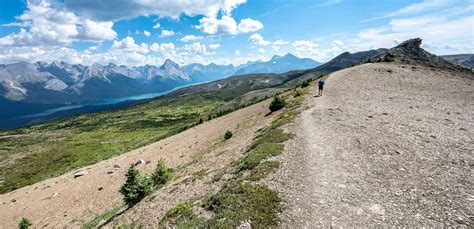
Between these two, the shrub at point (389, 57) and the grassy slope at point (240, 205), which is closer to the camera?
the grassy slope at point (240, 205)

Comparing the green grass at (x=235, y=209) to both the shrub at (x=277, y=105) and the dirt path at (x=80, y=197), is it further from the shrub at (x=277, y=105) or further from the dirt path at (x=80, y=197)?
the shrub at (x=277, y=105)

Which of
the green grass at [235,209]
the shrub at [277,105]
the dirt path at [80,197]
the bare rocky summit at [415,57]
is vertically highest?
the bare rocky summit at [415,57]

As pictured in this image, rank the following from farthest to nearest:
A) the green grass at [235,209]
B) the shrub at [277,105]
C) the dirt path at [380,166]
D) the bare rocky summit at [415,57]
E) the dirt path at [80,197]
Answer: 1. the bare rocky summit at [415,57]
2. the shrub at [277,105]
3. the dirt path at [80,197]
4. the green grass at [235,209]
5. the dirt path at [380,166]

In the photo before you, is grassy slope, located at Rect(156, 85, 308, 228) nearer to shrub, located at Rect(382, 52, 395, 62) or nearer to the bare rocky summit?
the bare rocky summit

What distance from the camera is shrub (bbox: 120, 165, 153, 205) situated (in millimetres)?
22656

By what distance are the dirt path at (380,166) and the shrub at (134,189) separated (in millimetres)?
12371

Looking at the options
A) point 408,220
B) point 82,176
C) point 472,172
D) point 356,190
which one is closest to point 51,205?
point 82,176

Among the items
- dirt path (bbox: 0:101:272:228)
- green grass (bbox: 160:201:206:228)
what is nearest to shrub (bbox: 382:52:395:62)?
dirt path (bbox: 0:101:272:228)

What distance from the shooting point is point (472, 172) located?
14891 mm

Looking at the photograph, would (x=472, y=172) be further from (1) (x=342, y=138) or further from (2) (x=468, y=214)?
(1) (x=342, y=138)

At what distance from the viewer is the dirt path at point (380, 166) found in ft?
39.7

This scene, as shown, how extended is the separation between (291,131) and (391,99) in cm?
2045

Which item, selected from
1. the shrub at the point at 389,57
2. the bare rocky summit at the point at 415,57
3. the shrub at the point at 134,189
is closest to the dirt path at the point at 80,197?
the shrub at the point at 134,189

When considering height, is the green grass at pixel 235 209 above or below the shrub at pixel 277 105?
below
